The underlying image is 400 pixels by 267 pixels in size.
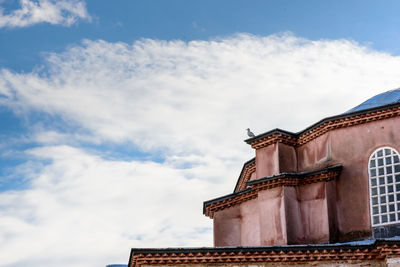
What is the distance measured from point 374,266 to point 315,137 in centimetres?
541

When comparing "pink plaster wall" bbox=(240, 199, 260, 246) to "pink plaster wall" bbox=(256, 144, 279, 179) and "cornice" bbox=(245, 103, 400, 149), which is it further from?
"cornice" bbox=(245, 103, 400, 149)

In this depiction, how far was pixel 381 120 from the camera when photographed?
19688mm

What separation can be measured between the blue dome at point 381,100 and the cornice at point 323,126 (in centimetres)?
159

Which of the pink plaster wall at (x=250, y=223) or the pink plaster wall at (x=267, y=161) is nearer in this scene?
the pink plaster wall at (x=267, y=161)

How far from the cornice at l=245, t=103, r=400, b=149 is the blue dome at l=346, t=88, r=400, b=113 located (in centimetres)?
159

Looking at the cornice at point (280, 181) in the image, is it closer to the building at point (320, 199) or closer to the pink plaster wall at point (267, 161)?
the building at point (320, 199)

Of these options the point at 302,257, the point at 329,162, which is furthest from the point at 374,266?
the point at 329,162

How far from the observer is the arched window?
18.5m

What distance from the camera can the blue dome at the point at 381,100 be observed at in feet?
70.0

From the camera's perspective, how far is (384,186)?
746 inches

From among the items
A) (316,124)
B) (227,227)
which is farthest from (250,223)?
(316,124)

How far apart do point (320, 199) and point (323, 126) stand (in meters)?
2.45

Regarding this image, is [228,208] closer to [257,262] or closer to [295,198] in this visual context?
[295,198]

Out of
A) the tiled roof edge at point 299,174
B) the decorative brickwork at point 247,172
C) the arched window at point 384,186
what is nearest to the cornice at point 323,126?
the arched window at point 384,186
